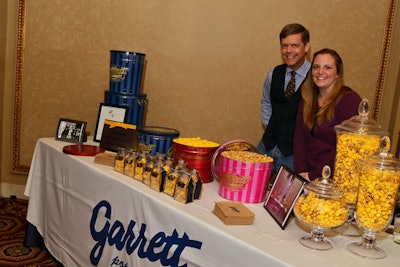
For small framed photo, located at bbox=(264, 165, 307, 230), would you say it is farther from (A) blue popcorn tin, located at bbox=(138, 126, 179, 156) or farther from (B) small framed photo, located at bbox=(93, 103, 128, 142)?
(B) small framed photo, located at bbox=(93, 103, 128, 142)

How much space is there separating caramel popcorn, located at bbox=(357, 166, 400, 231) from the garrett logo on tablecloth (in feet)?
1.93

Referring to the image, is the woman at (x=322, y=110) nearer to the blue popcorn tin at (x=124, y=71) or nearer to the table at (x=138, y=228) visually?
the table at (x=138, y=228)

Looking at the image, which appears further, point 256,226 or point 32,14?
point 32,14

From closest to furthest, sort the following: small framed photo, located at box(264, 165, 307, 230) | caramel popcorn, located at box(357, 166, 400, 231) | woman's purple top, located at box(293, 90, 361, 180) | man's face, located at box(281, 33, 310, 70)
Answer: caramel popcorn, located at box(357, 166, 400, 231) < small framed photo, located at box(264, 165, 307, 230) < woman's purple top, located at box(293, 90, 361, 180) < man's face, located at box(281, 33, 310, 70)

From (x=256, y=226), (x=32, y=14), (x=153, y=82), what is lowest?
(x=256, y=226)

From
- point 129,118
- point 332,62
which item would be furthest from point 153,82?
point 332,62

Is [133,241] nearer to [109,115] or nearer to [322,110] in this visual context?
[322,110]

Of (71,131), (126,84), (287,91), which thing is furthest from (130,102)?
(287,91)

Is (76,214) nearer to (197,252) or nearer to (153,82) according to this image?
(197,252)

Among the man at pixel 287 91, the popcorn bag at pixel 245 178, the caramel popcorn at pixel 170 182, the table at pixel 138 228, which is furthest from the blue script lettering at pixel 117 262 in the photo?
the man at pixel 287 91

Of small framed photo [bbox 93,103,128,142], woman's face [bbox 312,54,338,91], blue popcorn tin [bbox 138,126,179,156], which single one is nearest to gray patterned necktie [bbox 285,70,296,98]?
woman's face [bbox 312,54,338,91]

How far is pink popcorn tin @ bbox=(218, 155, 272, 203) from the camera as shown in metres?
1.81

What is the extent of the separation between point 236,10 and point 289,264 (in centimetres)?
273

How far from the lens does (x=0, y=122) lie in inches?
152
